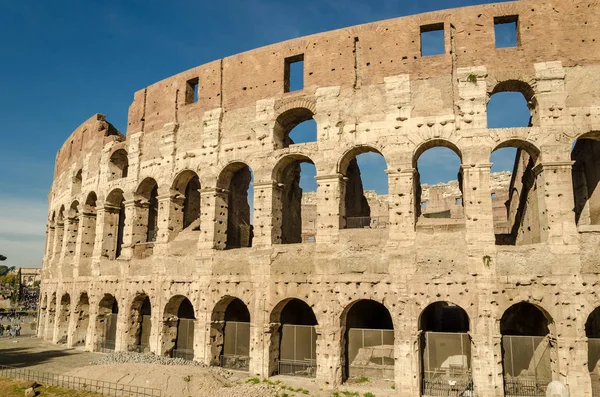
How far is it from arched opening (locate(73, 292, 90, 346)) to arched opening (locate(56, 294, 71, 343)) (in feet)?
4.78

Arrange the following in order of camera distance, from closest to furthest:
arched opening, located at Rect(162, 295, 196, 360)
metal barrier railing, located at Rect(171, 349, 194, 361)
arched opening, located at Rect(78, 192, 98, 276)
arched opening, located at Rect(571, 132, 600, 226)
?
arched opening, located at Rect(571, 132, 600, 226), metal barrier railing, located at Rect(171, 349, 194, 361), arched opening, located at Rect(162, 295, 196, 360), arched opening, located at Rect(78, 192, 98, 276)

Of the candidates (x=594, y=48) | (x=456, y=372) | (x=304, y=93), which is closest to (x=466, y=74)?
(x=594, y=48)

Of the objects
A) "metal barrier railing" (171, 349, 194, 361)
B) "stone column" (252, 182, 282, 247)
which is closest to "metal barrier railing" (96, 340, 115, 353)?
A: "metal barrier railing" (171, 349, 194, 361)

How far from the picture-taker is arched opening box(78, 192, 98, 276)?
72.9 ft

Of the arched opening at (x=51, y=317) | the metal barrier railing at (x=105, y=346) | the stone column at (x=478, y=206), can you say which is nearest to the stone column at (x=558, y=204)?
the stone column at (x=478, y=206)

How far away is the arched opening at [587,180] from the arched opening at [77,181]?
22824 mm

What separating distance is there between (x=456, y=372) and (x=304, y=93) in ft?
33.5

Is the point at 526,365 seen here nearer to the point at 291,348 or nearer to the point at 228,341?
the point at 291,348

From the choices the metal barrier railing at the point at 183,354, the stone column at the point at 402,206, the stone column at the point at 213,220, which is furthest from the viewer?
the metal barrier railing at the point at 183,354

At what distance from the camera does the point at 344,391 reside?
44.3ft

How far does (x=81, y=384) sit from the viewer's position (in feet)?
45.5

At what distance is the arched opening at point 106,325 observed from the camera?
65.5 feet

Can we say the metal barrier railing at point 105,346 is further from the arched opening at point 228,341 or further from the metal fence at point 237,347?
the metal fence at point 237,347

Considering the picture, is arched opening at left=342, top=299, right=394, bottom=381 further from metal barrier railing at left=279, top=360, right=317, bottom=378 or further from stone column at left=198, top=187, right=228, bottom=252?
stone column at left=198, top=187, right=228, bottom=252
